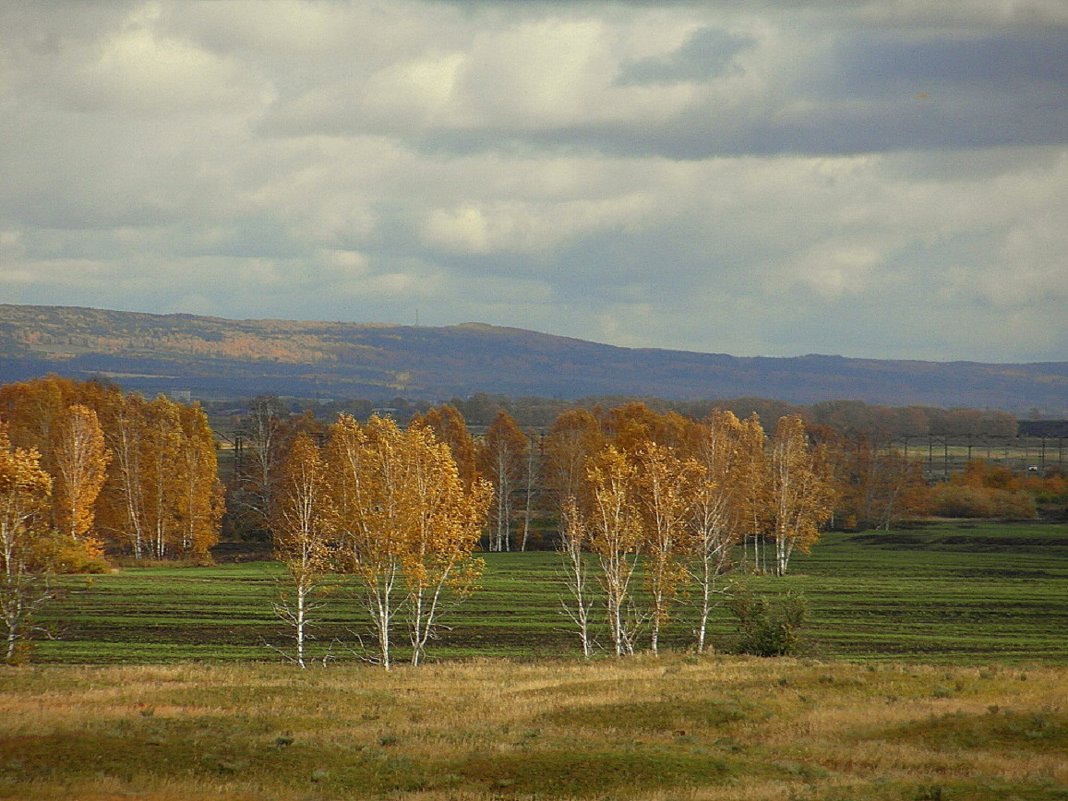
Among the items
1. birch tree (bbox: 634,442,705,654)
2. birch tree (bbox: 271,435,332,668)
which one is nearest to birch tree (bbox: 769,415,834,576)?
birch tree (bbox: 634,442,705,654)

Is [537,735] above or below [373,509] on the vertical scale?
below

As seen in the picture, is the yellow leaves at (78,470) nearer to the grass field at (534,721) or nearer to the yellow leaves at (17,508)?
the grass field at (534,721)

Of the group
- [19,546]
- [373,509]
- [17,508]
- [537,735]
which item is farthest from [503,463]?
[537,735]

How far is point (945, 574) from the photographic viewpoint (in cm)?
10375

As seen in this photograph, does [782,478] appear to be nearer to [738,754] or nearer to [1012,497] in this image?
[1012,497]

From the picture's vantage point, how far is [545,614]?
7950cm

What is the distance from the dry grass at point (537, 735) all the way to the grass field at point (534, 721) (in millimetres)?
95

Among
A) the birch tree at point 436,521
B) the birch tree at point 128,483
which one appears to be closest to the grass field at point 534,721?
the birch tree at point 436,521

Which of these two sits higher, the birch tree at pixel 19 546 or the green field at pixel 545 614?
the birch tree at pixel 19 546

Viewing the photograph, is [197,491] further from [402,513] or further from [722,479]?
[402,513]

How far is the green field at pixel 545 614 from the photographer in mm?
63469

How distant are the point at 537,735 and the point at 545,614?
4580cm

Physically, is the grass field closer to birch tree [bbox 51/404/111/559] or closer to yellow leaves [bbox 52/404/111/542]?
birch tree [bbox 51/404/111/559]

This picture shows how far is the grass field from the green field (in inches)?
17.3
